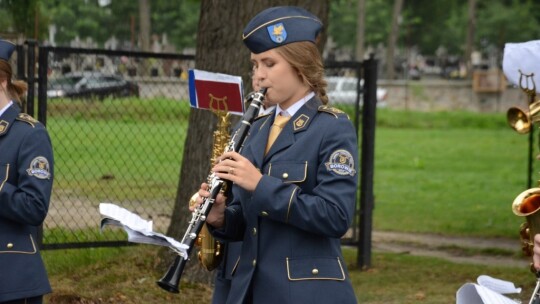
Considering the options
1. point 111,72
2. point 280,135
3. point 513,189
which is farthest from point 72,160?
point 513,189

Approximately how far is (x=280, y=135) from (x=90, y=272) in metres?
4.45

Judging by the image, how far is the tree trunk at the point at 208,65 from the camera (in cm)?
778

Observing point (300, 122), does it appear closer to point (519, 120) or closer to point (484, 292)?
point (484, 292)

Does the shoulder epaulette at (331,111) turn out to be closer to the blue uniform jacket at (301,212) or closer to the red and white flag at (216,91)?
the blue uniform jacket at (301,212)

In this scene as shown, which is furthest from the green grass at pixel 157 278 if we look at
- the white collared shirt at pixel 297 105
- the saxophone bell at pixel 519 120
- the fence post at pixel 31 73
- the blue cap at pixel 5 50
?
the white collared shirt at pixel 297 105

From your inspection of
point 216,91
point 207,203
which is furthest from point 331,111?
point 216,91

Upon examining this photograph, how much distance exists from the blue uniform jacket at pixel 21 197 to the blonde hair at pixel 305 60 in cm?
120

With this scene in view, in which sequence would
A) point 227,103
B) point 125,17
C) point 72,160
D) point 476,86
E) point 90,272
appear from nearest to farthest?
point 227,103 → point 90,272 → point 72,160 → point 125,17 → point 476,86

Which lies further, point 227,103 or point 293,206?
point 227,103

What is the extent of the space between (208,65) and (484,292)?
14.6 feet

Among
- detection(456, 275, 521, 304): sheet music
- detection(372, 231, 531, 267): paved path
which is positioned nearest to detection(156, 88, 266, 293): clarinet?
detection(456, 275, 521, 304): sheet music

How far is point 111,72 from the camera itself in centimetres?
850

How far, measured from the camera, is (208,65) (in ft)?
25.9

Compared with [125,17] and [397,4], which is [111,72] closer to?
[125,17]
